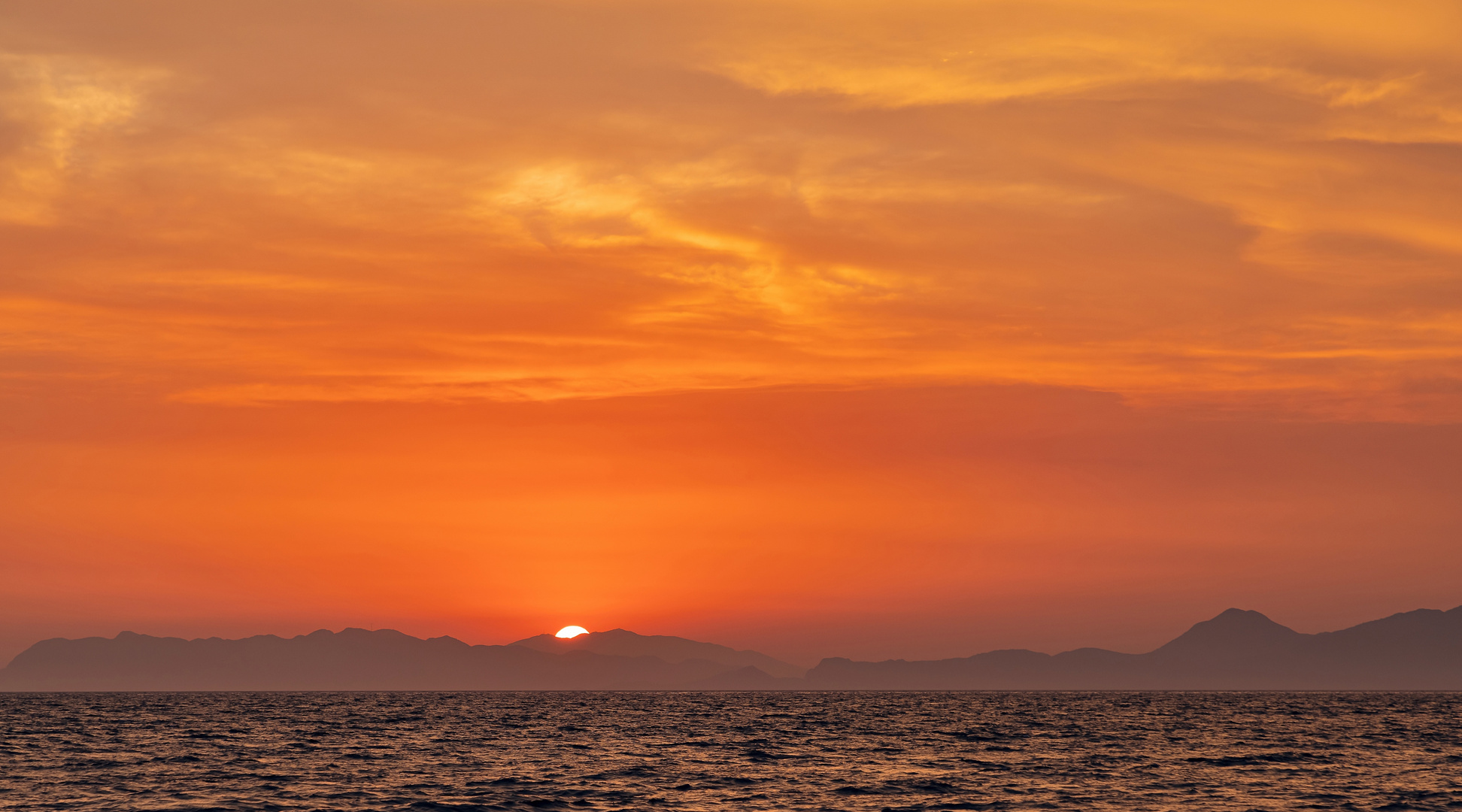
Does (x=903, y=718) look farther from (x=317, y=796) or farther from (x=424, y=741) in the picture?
(x=317, y=796)

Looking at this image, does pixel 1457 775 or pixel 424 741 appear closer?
pixel 1457 775

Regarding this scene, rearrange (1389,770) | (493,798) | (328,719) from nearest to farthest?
(493,798) < (1389,770) < (328,719)

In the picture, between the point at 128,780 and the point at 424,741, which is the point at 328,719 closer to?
the point at 424,741

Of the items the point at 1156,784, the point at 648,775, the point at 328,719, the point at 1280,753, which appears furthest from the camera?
the point at 328,719

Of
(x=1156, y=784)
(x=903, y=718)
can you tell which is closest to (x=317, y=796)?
(x=1156, y=784)

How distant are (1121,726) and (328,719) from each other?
338 feet

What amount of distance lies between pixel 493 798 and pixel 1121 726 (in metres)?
108

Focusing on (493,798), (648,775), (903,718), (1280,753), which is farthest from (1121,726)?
(493,798)

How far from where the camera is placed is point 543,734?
432 ft

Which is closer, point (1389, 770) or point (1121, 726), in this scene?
point (1389, 770)

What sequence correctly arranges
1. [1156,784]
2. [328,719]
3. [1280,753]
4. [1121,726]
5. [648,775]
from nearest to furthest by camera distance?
1. [1156,784]
2. [648,775]
3. [1280,753]
4. [1121,726]
5. [328,719]

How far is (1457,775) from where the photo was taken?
8025 centimetres

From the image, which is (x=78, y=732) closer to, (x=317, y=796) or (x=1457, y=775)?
(x=317, y=796)

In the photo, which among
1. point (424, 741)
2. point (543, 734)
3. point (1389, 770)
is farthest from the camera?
point (543, 734)
